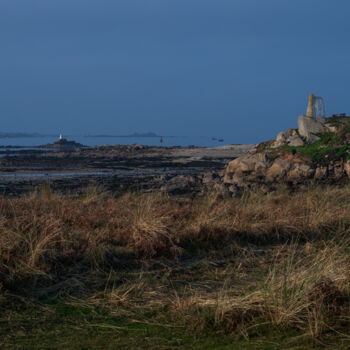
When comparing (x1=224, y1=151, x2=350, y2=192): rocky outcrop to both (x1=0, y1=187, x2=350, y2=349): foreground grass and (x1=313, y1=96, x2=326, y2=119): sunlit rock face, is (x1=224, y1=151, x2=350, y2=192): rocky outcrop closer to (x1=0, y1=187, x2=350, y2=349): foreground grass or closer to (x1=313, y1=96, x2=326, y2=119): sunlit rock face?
(x1=313, y1=96, x2=326, y2=119): sunlit rock face

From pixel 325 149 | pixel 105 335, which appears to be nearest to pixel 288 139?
pixel 325 149

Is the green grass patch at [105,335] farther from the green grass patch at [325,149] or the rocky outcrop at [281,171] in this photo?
the green grass patch at [325,149]

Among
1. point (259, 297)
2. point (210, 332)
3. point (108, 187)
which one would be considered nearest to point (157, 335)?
point (210, 332)

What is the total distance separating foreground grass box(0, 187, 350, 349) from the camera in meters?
4.68

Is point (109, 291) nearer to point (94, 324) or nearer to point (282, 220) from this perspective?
point (94, 324)

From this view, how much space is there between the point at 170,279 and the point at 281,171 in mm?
15520

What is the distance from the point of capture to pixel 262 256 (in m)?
7.82

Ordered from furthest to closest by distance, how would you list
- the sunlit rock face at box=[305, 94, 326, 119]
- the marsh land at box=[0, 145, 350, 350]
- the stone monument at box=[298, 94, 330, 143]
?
the sunlit rock face at box=[305, 94, 326, 119] → the stone monument at box=[298, 94, 330, 143] → the marsh land at box=[0, 145, 350, 350]

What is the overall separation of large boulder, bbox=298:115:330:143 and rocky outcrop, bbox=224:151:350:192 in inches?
79.8

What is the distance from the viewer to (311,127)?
23703 mm

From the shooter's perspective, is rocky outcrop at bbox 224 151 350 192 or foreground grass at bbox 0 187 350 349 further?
rocky outcrop at bbox 224 151 350 192

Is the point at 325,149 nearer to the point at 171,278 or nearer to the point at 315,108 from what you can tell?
the point at 315,108

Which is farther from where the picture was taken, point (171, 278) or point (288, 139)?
point (288, 139)

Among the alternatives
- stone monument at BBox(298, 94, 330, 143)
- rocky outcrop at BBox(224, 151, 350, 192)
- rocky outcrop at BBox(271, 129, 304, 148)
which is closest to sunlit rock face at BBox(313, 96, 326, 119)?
stone monument at BBox(298, 94, 330, 143)
